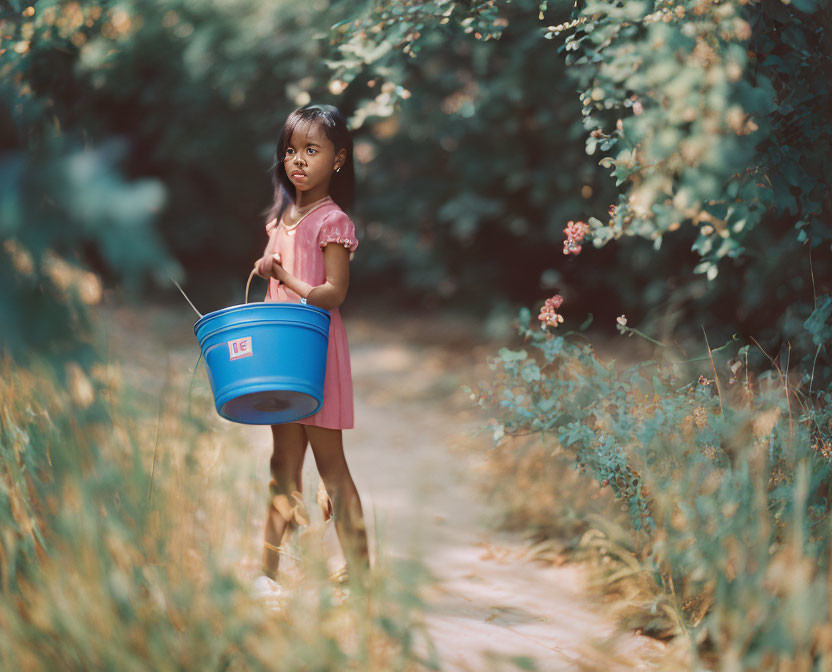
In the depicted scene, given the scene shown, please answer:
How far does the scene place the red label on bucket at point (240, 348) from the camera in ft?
6.61

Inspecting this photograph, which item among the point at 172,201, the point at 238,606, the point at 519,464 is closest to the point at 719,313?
the point at 519,464

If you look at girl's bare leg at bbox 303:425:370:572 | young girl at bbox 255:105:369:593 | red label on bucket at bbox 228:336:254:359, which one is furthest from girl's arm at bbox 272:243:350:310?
girl's bare leg at bbox 303:425:370:572

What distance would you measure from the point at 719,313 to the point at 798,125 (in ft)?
7.74

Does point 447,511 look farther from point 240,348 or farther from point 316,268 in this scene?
point 240,348

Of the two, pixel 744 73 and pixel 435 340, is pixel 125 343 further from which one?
pixel 744 73

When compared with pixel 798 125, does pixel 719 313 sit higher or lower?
higher

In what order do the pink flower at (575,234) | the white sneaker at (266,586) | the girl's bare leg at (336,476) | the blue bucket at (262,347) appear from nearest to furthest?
Answer: the blue bucket at (262,347) < the white sneaker at (266,586) < the girl's bare leg at (336,476) < the pink flower at (575,234)

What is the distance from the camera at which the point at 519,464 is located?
12.4 ft

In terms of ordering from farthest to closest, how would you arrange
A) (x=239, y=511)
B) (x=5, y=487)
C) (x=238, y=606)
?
(x=5, y=487) < (x=239, y=511) < (x=238, y=606)

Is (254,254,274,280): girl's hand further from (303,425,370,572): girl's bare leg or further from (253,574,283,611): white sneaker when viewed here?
(253,574,283,611): white sneaker

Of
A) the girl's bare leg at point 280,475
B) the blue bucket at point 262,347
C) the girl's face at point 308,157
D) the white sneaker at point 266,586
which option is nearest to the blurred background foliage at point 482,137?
the blue bucket at point 262,347

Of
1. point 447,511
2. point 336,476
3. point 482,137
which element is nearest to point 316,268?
point 336,476

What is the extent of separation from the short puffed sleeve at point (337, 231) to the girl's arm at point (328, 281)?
0.05 feet

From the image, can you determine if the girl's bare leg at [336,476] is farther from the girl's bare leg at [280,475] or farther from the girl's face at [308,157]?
the girl's face at [308,157]
